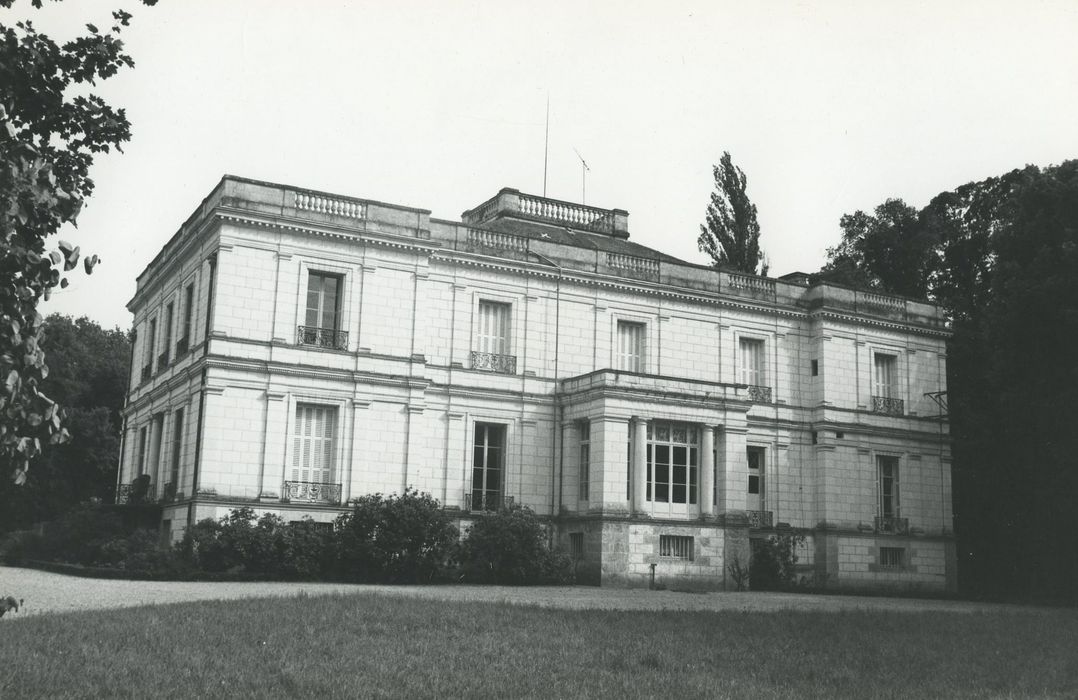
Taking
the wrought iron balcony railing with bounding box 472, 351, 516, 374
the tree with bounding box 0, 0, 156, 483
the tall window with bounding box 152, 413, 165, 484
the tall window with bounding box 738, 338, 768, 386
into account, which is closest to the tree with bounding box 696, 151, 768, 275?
the tall window with bounding box 738, 338, 768, 386

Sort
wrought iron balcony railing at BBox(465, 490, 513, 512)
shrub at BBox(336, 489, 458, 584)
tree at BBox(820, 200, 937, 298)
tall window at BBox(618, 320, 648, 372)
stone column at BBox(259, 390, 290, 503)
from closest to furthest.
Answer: shrub at BBox(336, 489, 458, 584) → stone column at BBox(259, 390, 290, 503) → wrought iron balcony railing at BBox(465, 490, 513, 512) → tall window at BBox(618, 320, 648, 372) → tree at BBox(820, 200, 937, 298)

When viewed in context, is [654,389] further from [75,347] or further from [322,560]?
[75,347]

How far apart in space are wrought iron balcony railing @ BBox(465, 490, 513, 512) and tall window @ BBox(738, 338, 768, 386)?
9.38 meters

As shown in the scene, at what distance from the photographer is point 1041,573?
120 feet

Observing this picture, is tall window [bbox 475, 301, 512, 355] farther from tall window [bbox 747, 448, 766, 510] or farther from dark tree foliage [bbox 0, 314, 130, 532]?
dark tree foliage [bbox 0, 314, 130, 532]

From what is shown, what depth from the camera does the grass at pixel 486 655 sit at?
1105 cm

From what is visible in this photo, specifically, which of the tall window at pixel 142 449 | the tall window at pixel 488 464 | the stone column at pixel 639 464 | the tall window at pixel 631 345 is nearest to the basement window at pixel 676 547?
the stone column at pixel 639 464

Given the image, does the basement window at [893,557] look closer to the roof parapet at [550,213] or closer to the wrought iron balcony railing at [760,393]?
the wrought iron balcony railing at [760,393]

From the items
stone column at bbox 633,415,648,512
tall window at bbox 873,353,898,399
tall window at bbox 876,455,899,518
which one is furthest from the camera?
tall window at bbox 873,353,898,399

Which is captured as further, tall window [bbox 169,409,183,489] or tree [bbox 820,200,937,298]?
tree [bbox 820,200,937,298]

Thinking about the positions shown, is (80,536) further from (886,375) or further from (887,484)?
(886,375)

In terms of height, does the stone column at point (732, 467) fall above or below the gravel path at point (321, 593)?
above

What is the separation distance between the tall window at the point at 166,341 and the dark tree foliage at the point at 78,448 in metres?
11.5

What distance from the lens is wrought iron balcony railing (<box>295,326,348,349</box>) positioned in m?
29.1
